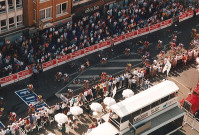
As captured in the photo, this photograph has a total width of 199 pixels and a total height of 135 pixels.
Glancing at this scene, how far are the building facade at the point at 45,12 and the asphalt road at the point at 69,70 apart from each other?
9.33 meters

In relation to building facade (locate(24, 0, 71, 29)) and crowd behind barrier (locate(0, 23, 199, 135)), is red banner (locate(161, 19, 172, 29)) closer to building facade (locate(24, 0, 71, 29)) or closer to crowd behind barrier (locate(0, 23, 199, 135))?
crowd behind barrier (locate(0, 23, 199, 135))

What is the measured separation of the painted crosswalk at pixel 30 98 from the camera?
56188 mm

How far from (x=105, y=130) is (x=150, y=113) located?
594 cm

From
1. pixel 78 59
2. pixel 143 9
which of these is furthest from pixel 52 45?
pixel 143 9

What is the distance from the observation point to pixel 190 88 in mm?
60844

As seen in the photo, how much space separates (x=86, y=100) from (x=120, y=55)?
49.7 feet

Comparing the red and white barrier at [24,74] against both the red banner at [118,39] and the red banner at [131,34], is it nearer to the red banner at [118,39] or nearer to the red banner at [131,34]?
the red banner at [118,39]

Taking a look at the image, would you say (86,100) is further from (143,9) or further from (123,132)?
(143,9)

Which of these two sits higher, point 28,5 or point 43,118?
point 28,5

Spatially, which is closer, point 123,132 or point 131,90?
point 123,132

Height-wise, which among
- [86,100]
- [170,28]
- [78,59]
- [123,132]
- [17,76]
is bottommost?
[123,132]

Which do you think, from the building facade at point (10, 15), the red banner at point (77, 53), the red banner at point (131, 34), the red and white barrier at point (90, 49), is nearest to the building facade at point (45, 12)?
the building facade at point (10, 15)

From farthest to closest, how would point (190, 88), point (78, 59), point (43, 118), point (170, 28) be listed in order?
point (170, 28) < point (78, 59) < point (190, 88) < point (43, 118)

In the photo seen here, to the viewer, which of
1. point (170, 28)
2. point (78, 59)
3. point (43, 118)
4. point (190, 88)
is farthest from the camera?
point (170, 28)
